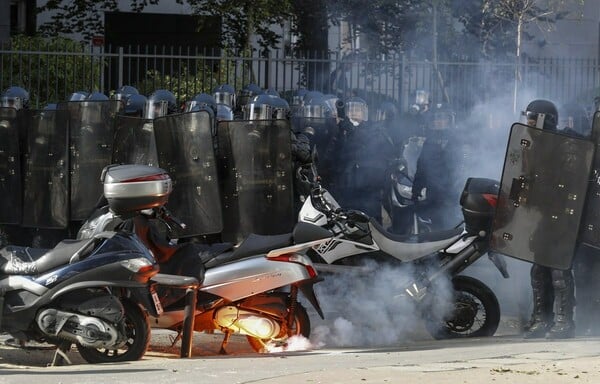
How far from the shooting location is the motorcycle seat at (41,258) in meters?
7.86

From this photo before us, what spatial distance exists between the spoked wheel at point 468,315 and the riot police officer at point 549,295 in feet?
1.06

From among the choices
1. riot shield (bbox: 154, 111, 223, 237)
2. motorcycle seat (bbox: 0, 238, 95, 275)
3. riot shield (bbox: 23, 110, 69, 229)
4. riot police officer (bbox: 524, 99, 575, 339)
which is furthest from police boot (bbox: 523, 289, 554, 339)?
riot shield (bbox: 23, 110, 69, 229)

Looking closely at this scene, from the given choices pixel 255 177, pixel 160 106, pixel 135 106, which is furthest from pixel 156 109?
pixel 255 177

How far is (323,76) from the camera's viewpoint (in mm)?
14891

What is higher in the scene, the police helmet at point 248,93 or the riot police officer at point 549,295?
the police helmet at point 248,93

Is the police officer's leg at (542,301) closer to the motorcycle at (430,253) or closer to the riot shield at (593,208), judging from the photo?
the motorcycle at (430,253)

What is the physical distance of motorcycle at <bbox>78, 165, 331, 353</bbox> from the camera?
830 centimetres

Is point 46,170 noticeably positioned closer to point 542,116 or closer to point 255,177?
point 255,177

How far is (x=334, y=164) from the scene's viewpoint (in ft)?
39.8

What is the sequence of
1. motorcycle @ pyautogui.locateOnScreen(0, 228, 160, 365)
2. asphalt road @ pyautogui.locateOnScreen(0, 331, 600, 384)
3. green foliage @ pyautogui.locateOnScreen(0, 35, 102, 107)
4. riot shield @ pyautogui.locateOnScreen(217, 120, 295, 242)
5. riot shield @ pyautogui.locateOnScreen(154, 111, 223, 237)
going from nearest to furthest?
asphalt road @ pyautogui.locateOnScreen(0, 331, 600, 384), motorcycle @ pyautogui.locateOnScreen(0, 228, 160, 365), riot shield @ pyautogui.locateOnScreen(217, 120, 295, 242), riot shield @ pyautogui.locateOnScreen(154, 111, 223, 237), green foliage @ pyautogui.locateOnScreen(0, 35, 102, 107)

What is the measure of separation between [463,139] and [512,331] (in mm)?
3435

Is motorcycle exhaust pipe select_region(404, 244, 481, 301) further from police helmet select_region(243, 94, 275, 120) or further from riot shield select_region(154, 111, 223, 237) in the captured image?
police helmet select_region(243, 94, 275, 120)

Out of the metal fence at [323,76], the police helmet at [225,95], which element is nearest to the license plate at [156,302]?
the police helmet at [225,95]

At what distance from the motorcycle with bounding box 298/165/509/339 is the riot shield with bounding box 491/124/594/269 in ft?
0.60
